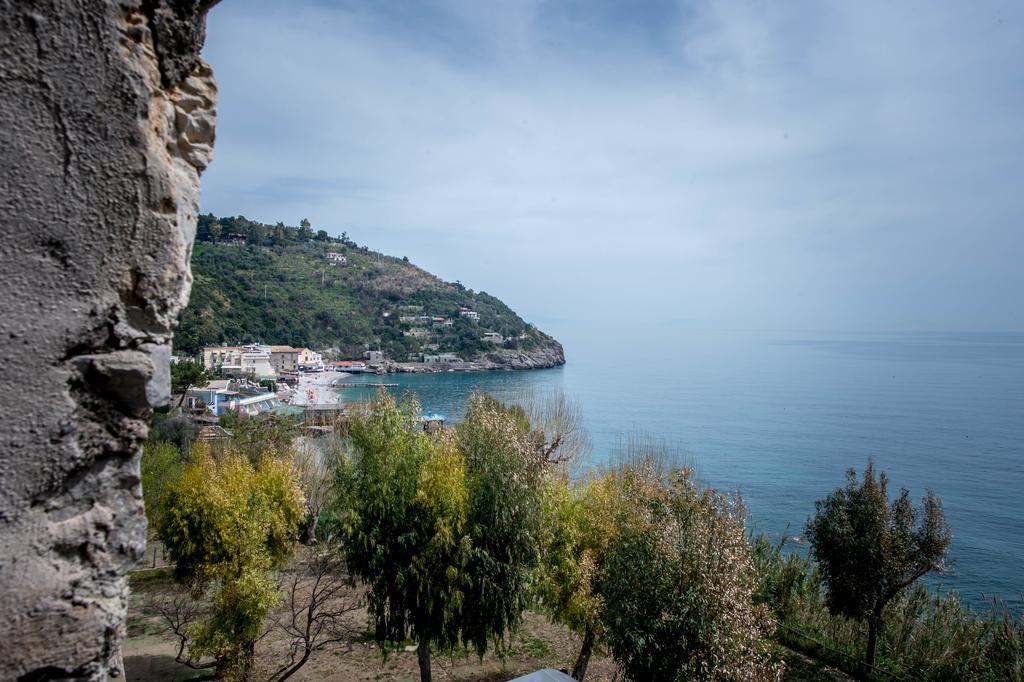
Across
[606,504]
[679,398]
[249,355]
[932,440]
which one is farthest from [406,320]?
[606,504]

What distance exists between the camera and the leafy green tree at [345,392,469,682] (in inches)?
458

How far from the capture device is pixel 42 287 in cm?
198

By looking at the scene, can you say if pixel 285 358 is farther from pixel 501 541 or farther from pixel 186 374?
pixel 501 541

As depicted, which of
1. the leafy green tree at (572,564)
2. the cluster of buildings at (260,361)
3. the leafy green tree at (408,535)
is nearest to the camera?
the leafy green tree at (408,535)

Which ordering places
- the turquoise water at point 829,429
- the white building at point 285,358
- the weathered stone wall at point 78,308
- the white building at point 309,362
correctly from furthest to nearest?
the white building at point 309,362 → the white building at point 285,358 → the turquoise water at point 829,429 → the weathered stone wall at point 78,308

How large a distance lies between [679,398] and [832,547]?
67436 millimetres

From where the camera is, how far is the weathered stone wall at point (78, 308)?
6.35 feet

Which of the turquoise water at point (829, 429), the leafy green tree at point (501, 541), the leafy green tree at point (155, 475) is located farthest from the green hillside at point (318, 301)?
the leafy green tree at point (501, 541)

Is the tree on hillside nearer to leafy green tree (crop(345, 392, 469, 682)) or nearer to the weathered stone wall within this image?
leafy green tree (crop(345, 392, 469, 682))

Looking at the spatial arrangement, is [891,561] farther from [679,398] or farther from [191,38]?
[679,398]

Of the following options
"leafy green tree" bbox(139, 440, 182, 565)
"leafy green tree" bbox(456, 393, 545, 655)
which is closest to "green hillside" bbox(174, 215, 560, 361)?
"leafy green tree" bbox(139, 440, 182, 565)

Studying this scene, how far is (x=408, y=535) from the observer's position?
38.2ft

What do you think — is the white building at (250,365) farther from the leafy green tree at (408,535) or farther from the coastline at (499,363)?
the leafy green tree at (408,535)

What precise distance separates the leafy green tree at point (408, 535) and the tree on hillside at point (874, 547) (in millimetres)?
8794
